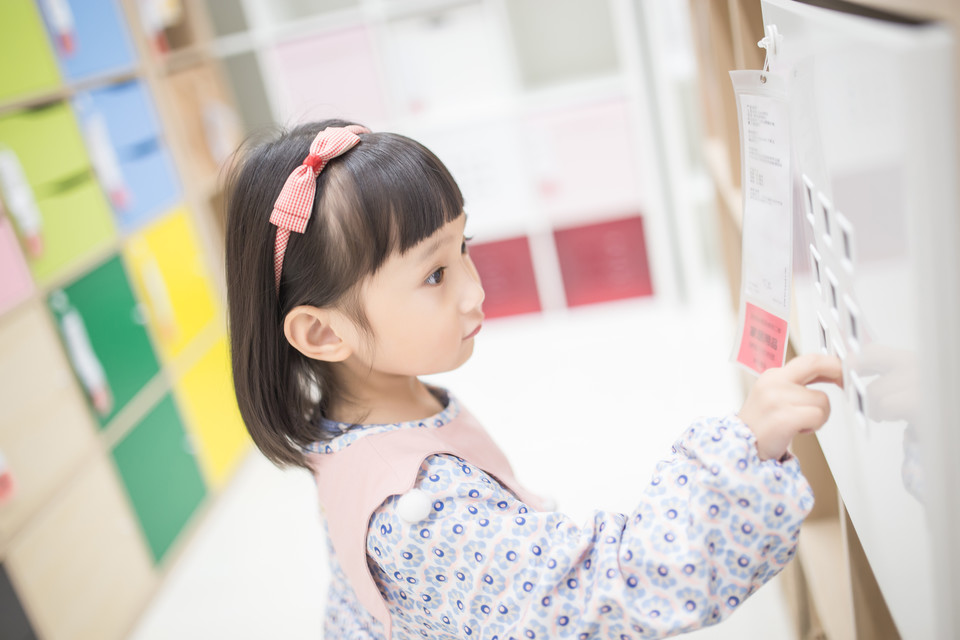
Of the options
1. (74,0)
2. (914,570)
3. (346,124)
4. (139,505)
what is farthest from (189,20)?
(914,570)

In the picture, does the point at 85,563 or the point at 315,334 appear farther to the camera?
the point at 85,563

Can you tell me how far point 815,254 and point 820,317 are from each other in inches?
2.5

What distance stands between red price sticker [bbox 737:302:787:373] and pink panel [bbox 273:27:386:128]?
7.60 ft

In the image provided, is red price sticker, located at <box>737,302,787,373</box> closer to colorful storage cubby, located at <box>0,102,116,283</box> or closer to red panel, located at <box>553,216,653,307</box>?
colorful storage cubby, located at <box>0,102,116,283</box>

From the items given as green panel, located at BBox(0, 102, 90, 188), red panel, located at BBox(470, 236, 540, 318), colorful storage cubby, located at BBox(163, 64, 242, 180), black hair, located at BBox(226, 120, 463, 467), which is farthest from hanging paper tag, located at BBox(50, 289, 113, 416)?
red panel, located at BBox(470, 236, 540, 318)

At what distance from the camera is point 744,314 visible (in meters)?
0.78

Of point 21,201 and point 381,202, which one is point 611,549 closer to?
point 381,202

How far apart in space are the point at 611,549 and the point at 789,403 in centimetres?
20

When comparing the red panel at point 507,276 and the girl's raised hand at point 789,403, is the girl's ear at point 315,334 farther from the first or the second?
the red panel at point 507,276

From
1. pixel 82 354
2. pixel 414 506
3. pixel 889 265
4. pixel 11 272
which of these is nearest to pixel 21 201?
pixel 11 272

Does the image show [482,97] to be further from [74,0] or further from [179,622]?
[179,622]

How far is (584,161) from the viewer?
2.95 meters

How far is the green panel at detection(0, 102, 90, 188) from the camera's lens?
179cm

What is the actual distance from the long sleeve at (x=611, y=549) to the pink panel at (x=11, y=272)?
121 cm
